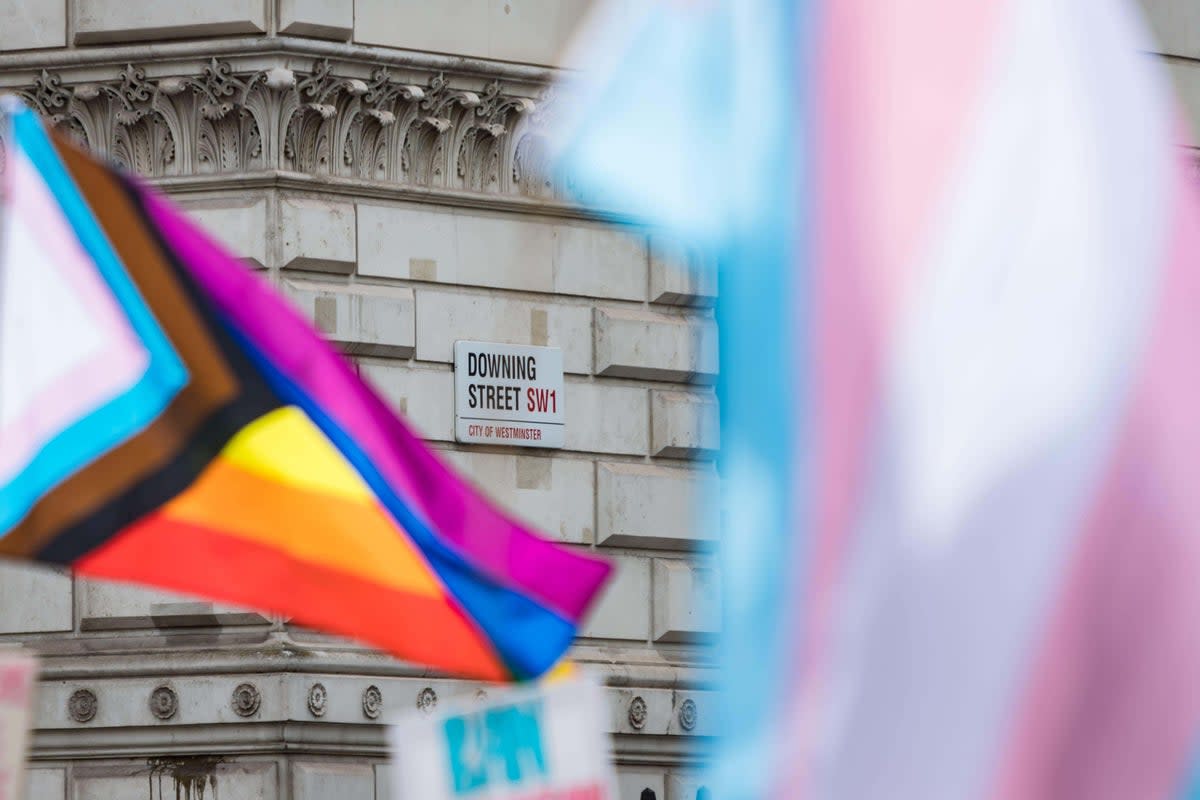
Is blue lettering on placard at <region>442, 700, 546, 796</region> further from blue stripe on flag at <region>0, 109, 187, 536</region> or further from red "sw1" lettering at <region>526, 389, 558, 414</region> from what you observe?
red "sw1" lettering at <region>526, 389, 558, 414</region>

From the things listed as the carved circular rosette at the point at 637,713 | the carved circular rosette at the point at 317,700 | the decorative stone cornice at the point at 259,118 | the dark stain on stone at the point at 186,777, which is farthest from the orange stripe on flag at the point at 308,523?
the carved circular rosette at the point at 637,713

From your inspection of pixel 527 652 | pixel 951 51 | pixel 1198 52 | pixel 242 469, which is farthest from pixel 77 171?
pixel 1198 52

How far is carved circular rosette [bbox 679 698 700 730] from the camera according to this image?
14656mm

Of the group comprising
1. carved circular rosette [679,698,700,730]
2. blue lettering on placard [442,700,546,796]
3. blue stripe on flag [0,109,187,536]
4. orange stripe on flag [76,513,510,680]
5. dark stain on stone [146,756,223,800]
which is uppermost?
blue stripe on flag [0,109,187,536]

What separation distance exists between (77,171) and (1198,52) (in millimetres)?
11376

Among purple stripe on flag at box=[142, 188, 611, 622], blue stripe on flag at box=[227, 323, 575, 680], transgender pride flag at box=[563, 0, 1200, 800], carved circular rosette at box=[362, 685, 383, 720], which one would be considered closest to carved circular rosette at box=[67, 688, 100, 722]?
carved circular rosette at box=[362, 685, 383, 720]

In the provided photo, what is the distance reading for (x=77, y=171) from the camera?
23.5 ft

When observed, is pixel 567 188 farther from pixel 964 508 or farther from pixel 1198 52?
pixel 964 508

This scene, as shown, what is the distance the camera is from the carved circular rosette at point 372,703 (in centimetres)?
1353

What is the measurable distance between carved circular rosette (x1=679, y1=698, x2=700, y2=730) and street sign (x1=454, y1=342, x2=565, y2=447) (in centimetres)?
149

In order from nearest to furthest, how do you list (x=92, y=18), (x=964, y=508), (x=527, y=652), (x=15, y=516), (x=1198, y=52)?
(x=964, y=508) → (x=15, y=516) → (x=527, y=652) → (x=92, y=18) → (x=1198, y=52)

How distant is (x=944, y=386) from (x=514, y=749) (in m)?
1.85

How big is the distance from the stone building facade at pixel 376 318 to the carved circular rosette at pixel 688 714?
26 mm

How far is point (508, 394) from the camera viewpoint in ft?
47.0
